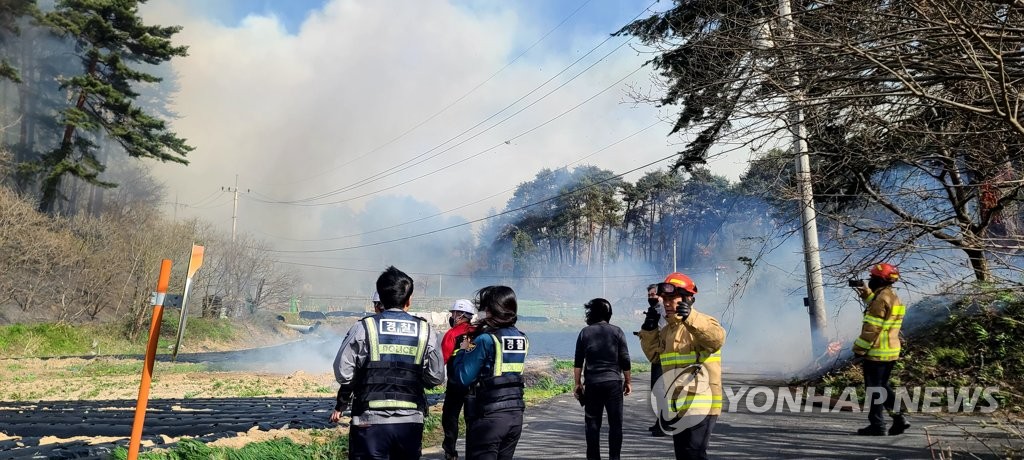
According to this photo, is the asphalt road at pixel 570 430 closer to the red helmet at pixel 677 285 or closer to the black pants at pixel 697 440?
the black pants at pixel 697 440

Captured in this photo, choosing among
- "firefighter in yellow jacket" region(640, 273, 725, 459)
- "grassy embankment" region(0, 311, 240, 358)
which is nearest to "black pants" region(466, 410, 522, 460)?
"firefighter in yellow jacket" region(640, 273, 725, 459)

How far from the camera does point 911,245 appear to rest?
20.0 feet

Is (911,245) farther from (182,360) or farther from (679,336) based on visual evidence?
(182,360)

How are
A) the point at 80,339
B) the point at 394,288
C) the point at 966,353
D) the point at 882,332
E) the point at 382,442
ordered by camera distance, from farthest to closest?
the point at 80,339 < the point at 966,353 < the point at 882,332 < the point at 394,288 < the point at 382,442

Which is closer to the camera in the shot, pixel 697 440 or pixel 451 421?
pixel 697 440

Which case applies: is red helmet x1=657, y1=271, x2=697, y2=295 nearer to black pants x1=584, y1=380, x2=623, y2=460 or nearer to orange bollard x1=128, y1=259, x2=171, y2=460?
black pants x1=584, y1=380, x2=623, y2=460

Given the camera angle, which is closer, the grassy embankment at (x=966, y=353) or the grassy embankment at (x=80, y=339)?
the grassy embankment at (x=966, y=353)

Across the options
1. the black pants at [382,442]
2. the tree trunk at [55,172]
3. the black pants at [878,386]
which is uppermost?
the tree trunk at [55,172]

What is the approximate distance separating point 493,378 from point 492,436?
14.0 inches

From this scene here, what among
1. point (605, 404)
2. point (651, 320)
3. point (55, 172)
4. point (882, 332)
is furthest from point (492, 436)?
point (55, 172)

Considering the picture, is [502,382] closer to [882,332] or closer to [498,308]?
[498,308]

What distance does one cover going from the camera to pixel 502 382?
4316 mm

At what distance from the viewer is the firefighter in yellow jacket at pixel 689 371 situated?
14.5ft
